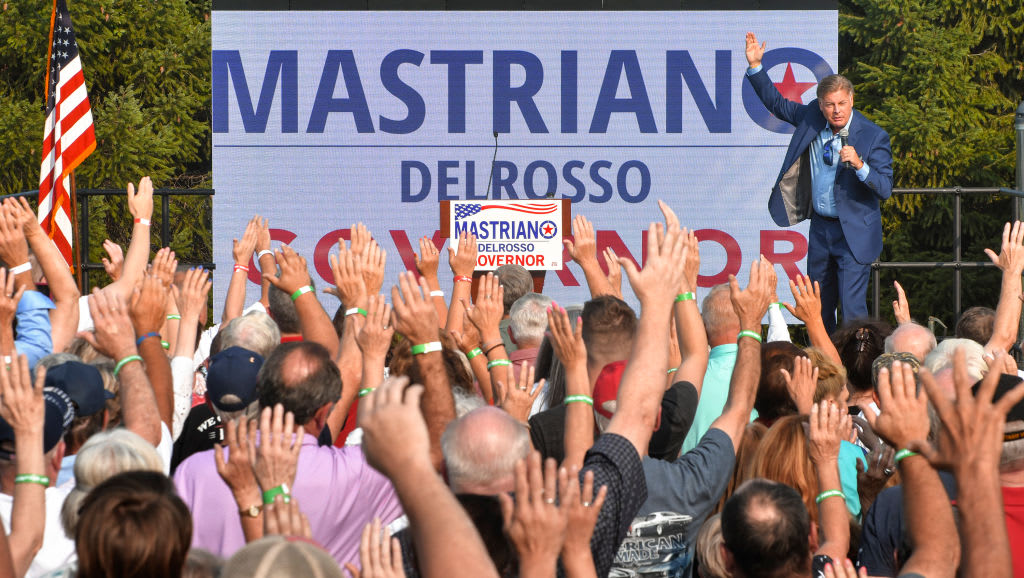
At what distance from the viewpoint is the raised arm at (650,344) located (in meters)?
2.55

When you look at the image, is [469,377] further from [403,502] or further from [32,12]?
[32,12]

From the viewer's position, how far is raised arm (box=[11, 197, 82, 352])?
164 inches

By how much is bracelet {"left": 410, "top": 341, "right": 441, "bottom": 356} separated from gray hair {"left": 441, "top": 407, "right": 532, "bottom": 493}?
0.82 meters

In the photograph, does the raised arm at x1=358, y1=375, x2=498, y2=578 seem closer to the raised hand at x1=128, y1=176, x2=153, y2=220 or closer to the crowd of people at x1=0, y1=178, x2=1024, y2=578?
the crowd of people at x1=0, y1=178, x2=1024, y2=578

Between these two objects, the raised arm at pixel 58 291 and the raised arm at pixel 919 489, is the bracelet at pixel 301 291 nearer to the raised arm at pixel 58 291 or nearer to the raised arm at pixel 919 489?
the raised arm at pixel 58 291

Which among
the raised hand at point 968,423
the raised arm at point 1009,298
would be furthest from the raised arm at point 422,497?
the raised arm at point 1009,298

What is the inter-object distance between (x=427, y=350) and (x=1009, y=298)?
2.35 meters

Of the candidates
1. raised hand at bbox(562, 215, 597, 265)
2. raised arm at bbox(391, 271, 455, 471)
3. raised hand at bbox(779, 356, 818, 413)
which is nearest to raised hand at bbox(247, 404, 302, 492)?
raised arm at bbox(391, 271, 455, 471)

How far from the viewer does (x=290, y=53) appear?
9016 millimetres

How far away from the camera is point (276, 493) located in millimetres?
2461

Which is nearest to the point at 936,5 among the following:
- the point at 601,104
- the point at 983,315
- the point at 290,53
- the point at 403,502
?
the point at 601,104

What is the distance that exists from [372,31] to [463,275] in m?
4.46

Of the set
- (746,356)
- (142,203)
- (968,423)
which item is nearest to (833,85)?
(142,203)

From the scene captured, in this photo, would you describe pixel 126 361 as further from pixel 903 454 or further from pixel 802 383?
pixel 903 454
